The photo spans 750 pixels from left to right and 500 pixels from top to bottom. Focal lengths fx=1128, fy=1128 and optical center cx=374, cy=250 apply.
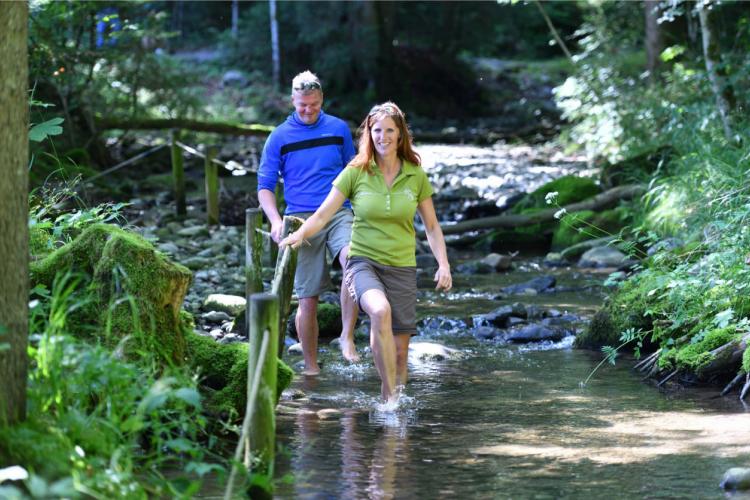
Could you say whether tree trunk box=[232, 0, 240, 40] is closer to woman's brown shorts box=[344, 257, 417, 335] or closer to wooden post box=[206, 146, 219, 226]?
wooden post box=[206, 146, 219, 226]

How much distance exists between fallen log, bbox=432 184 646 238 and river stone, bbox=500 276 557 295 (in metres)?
2.58

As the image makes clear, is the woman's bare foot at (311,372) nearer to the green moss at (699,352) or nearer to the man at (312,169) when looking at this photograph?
the man at (312,169)

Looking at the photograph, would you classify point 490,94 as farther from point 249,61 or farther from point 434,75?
point 249,61

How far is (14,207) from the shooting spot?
14.3ft

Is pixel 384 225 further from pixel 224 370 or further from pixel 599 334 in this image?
pixel 599 334

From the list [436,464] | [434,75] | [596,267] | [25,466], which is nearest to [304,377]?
[436,464]

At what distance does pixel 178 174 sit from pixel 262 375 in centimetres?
1167

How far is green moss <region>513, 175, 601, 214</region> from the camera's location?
15.8 metres

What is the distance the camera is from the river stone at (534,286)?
11.9m

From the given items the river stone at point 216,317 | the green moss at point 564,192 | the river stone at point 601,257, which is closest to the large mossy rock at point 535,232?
the green moss at point 564,192

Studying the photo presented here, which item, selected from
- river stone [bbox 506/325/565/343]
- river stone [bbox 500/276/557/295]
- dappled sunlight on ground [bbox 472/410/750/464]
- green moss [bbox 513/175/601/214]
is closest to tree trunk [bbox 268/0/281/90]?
green moss [bbox 513/175/601/214]

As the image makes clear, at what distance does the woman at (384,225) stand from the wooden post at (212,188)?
320 inches

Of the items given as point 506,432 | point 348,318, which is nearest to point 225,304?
point 348,318

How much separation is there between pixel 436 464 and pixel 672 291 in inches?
119
